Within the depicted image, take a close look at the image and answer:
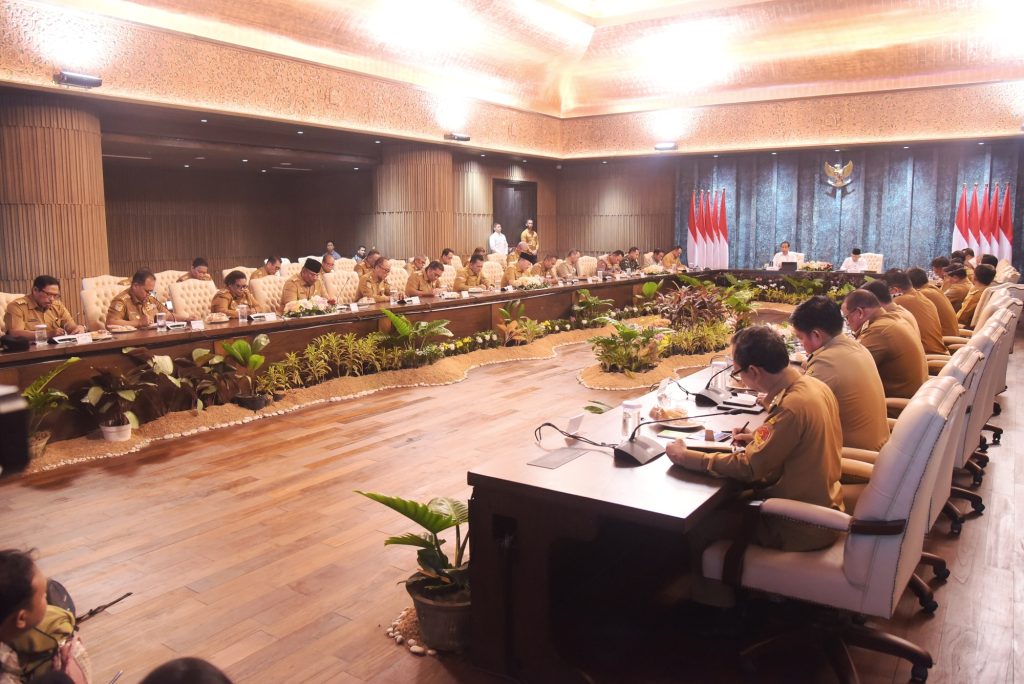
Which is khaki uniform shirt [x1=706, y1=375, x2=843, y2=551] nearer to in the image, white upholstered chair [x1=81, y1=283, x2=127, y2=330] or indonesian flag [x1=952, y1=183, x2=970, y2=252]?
white upholstered chair [x1=81, y1=283, x2=127, y2=330]

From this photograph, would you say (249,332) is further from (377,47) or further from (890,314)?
(377,47)

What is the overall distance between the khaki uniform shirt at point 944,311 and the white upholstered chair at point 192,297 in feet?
20.3

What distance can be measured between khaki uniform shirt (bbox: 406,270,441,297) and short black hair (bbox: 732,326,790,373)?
259 inches

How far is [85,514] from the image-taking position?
4.03 meters

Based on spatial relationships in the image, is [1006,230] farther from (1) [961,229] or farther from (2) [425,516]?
(2) [425,516]

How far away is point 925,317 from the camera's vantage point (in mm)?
5473

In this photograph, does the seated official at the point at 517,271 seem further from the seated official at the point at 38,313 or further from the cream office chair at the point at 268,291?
the seated official at the point at 38,313

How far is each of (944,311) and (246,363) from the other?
216 inches

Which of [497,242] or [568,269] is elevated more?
[497,242]

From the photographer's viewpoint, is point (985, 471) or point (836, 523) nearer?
point (836, 523)

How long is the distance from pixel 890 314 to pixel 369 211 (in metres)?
12.5

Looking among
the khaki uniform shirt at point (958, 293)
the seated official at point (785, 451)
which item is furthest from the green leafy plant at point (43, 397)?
the khaki uniform shirt at point (958, 293)

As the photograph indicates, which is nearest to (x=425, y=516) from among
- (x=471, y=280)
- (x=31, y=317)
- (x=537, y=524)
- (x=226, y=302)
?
(x=537, y=524)

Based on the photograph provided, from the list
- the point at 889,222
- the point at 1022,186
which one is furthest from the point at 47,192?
the point at 1022,186
